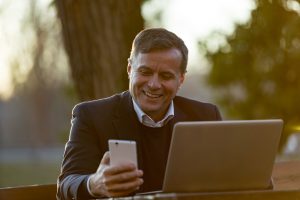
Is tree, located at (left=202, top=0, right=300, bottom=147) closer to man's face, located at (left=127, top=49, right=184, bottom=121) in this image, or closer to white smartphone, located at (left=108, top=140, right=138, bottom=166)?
man's face, located at (left=127, top=49, right=184, bottom=121)

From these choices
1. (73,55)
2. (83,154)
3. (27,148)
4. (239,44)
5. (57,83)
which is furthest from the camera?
(27,148)

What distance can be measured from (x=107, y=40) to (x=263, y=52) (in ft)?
20.3

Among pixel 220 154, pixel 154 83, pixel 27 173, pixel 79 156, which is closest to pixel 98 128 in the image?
pixel 79 156

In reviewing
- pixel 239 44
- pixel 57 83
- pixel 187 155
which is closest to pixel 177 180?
pixel 187 155

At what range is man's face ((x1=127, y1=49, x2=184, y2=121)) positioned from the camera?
601cm

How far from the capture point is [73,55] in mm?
9164

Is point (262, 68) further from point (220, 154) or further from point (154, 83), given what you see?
point (220, 154)

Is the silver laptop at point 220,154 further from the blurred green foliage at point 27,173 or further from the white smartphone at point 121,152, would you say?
the blurred green foliage at point 27,173

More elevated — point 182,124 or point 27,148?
point 182,124

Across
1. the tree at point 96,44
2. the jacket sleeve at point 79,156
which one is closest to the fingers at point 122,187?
the jacket sleeve at point 79,156

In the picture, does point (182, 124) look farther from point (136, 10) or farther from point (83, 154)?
point (136, 10)

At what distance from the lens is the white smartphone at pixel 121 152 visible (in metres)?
4.93

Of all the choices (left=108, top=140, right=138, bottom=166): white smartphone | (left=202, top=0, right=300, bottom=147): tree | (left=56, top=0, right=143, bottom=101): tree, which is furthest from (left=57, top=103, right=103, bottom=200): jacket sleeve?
(left=202, top=0, right=300, bottom=147): tree

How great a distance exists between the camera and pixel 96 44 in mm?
9133
